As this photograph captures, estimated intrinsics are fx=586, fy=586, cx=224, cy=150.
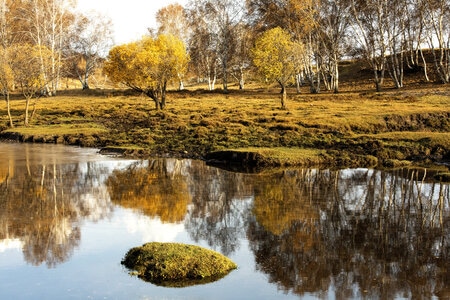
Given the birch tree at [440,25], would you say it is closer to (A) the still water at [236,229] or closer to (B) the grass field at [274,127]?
(B) the grass field at [274,127]

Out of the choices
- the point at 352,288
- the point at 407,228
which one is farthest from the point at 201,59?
the point at 352,288

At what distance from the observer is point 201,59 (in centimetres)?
8350

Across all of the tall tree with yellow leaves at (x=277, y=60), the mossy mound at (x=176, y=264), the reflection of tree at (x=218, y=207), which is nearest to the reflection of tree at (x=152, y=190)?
the reflection of tree at (x=218, y=207)

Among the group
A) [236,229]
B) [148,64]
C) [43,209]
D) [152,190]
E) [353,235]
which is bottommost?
[353,235]

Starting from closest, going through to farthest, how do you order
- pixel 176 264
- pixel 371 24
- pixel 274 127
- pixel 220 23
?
pixel 176 264 < pixel 274 127 < pixel 371 24 < pixel 220 23

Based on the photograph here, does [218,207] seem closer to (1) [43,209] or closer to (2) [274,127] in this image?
(1) [43,209]

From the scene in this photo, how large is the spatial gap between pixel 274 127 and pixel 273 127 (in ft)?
0.30

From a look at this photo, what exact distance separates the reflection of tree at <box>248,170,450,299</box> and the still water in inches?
1.7

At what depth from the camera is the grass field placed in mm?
36656

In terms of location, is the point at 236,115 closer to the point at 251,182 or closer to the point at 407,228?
the point at 251,182

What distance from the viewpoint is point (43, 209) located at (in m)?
21.0

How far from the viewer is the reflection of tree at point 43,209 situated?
1633 cm

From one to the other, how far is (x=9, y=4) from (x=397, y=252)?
257ft

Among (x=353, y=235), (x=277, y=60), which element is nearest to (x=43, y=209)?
(x=353, y=235)
